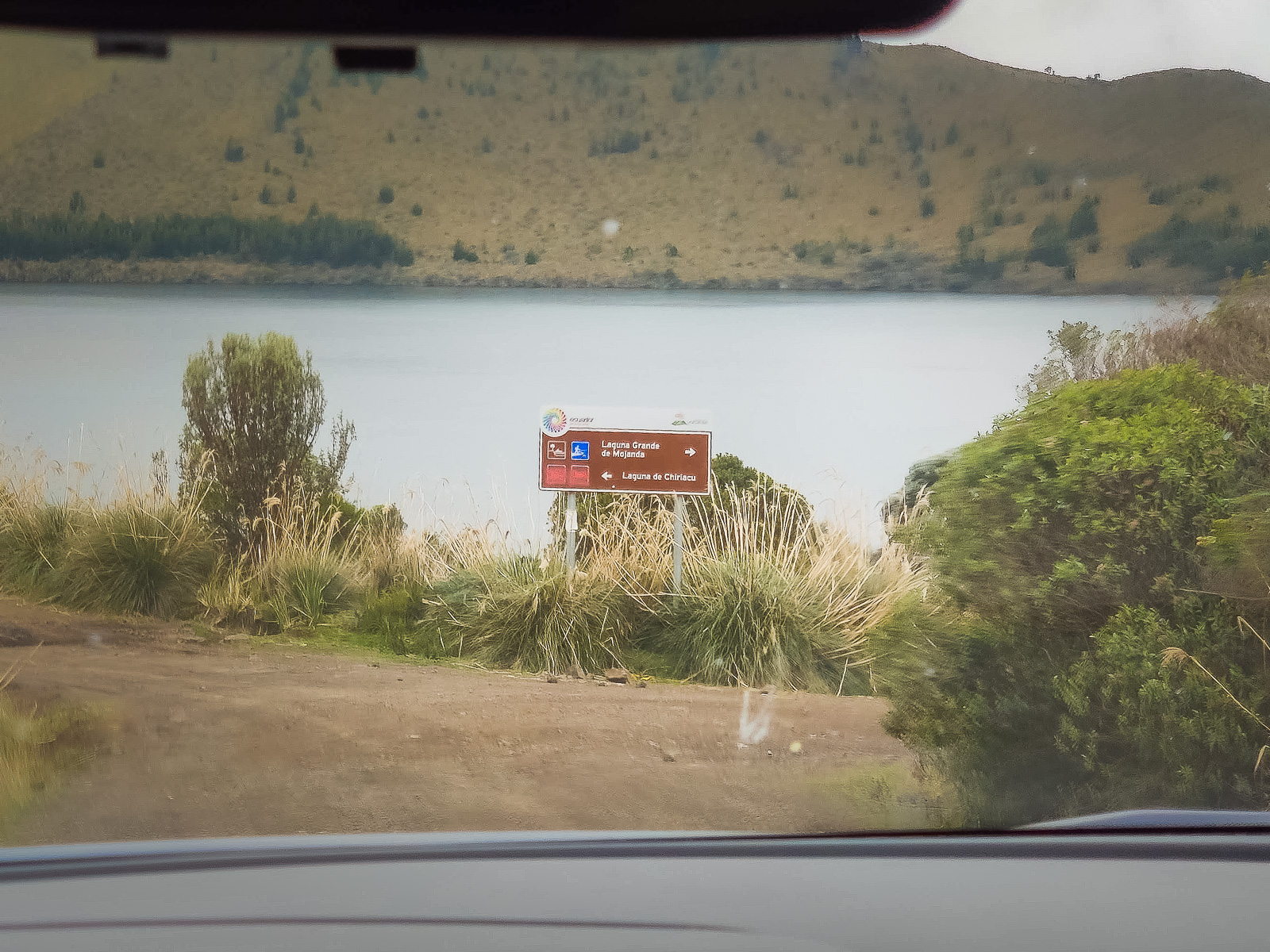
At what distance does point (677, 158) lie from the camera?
1209 centimetres

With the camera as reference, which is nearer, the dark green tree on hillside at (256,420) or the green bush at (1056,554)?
the green bush at (1056,554)

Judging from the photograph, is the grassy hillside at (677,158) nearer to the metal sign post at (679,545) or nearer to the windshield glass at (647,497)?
the windshield glass at (647,497)

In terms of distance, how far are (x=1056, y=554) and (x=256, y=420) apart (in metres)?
6.36

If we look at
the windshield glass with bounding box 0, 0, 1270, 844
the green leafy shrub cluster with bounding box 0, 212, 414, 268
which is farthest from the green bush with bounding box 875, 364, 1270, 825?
the green leafy shrub cluster with bounding box 0, 212, 414, 268

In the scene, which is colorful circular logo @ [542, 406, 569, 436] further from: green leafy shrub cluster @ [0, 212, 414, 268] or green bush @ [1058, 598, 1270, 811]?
green leafy shrub cluster @ [0, 212, 414, 268]

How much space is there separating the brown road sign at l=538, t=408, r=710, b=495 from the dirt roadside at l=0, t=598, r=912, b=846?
4.14 feet

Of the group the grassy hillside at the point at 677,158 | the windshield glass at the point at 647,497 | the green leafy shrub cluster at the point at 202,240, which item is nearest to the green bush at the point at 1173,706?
the windshield glass at the point at 647,497

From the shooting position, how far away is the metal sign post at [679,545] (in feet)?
22.7

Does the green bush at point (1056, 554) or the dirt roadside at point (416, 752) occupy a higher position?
the green bush at point (1056, 554)

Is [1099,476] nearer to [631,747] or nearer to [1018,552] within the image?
[1018,552]

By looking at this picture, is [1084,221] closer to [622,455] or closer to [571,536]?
[622,455]

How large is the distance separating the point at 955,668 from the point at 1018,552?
1.82 ft

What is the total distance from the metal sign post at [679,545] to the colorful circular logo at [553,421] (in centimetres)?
84

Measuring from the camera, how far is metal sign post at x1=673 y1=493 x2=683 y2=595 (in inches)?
273
